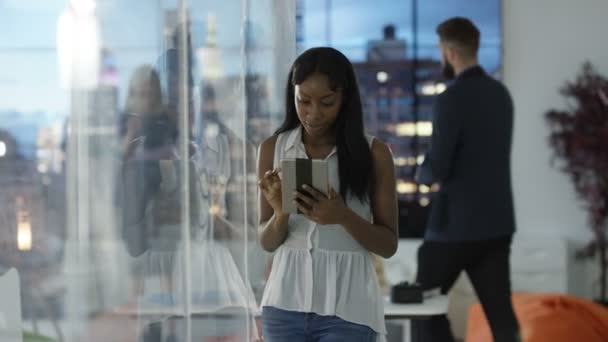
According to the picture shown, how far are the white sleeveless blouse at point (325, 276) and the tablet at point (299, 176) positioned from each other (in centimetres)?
10

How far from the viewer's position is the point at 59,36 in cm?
139

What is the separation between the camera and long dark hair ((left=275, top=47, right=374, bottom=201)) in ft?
6.40

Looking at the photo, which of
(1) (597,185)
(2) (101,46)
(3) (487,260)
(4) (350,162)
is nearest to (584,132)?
(1) (597,185)

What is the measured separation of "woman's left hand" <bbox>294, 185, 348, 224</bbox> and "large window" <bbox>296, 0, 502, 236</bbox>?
190 inches

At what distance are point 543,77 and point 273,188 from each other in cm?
497

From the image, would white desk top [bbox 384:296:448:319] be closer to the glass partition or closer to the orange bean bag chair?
the glass partition

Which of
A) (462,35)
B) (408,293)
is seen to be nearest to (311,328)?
(408,293)

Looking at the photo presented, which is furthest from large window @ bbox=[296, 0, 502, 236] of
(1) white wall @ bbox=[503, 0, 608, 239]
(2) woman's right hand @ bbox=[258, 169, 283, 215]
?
(2) woman's right hand @ bbox=[258, 169, 283, 215]

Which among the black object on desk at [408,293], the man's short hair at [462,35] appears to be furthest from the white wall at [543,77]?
the man's short hair at [462,35]

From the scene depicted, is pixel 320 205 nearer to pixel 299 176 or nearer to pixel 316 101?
pixel 299 176

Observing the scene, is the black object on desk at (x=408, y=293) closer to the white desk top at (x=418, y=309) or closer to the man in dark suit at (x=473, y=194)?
the white desk top at (x=418, y=309)

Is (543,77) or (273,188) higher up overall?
(543,77)

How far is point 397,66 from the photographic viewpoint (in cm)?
674

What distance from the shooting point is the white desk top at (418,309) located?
3.36 metres
